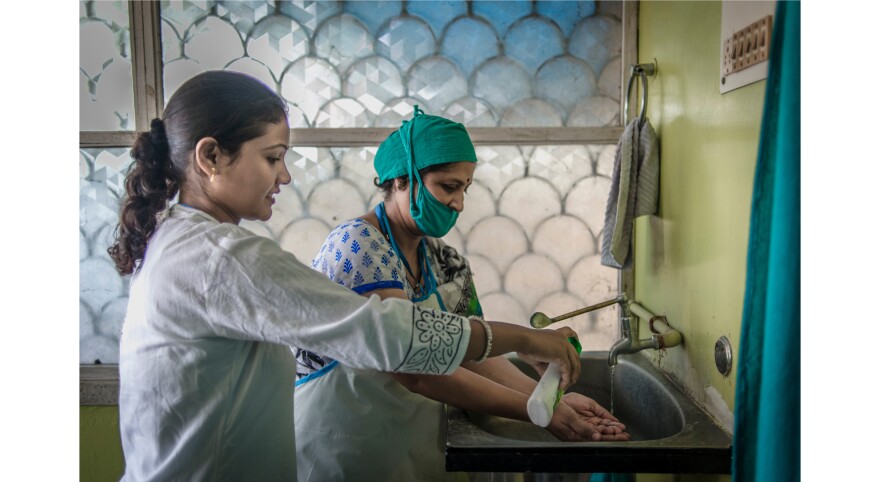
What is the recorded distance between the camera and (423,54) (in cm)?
222

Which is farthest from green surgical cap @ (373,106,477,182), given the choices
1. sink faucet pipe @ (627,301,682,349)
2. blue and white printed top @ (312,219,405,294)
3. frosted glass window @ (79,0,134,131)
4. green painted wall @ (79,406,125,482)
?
green painted wall @ (79,406,125,482)

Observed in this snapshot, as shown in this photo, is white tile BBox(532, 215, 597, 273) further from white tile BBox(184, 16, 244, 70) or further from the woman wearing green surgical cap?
white tile BBox(184, 16, 244, 70)

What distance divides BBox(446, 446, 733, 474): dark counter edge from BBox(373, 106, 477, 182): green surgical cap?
0.70 m

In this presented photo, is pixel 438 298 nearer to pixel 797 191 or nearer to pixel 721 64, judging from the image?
pixel 721 64

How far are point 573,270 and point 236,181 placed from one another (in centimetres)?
145

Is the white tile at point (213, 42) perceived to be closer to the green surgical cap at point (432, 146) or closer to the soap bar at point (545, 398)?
the green surgical cap at point (432, 146)

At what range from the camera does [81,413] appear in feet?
7.51

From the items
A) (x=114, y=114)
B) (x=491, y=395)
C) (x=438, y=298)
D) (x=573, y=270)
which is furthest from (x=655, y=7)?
(x=114, y=114)

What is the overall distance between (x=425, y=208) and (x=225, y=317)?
2.24 feet

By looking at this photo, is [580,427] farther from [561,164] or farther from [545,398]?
[561,164]

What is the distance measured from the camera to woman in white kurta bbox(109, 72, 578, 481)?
957 millimetres

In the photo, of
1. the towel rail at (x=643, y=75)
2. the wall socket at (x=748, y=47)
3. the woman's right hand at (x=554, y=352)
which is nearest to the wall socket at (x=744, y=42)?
the wall socket at (x=748, y=47)

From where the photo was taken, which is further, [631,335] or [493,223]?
[493,223]

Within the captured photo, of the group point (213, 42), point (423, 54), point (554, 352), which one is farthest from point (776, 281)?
point (213, 42)
